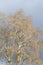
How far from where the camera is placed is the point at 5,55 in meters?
48.9

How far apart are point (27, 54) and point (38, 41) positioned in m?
2.15

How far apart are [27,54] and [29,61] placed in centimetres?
97

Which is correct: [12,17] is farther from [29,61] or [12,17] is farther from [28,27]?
[29,61]

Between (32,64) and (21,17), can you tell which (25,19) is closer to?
(21,17)

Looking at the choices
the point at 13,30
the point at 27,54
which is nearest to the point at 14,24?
the point at 13,30

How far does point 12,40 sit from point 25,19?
3.20 m

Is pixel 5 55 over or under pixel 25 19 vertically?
under

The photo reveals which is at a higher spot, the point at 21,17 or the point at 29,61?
the point at 21,17

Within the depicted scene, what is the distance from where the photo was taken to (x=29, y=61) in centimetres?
4831

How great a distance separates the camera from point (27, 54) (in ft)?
157

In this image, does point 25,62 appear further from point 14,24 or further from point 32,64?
point 14,24

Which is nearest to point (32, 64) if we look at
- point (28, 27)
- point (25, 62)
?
point (25, 62)

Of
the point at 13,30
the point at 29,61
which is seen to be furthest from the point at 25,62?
the point at 13,30

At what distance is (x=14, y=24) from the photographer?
47500mm
